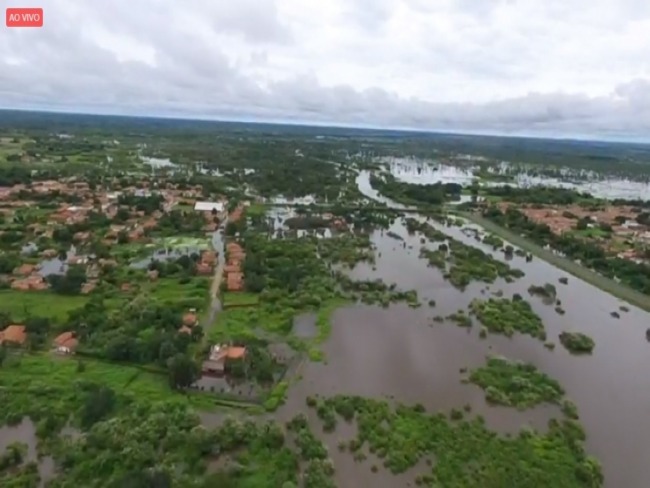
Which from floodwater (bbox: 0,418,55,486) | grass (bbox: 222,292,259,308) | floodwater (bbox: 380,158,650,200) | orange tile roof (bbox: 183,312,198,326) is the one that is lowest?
floodwater (bbox: 0,418,55,486)

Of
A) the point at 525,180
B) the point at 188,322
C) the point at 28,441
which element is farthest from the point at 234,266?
the point at 525,180

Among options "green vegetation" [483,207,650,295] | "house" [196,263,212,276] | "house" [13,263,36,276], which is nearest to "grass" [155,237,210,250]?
"house" [196,263,212,276]

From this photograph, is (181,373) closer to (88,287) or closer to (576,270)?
(88,287)

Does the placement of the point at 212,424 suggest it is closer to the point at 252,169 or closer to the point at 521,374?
the point at 521,374

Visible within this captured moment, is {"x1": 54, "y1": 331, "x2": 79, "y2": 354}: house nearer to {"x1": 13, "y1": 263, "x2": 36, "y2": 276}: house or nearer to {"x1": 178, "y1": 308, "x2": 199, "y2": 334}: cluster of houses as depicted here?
{"x1": 178, "y1": 308, "x2": 199, "y2": 334}: cluster of houses

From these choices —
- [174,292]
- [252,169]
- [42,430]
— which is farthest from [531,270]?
[252,169]

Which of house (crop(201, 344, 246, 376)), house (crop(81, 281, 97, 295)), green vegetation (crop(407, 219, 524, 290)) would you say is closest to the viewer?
house (crop(201, 344, 246, 376))
